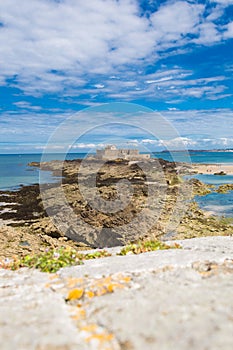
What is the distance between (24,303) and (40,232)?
55.2 feet

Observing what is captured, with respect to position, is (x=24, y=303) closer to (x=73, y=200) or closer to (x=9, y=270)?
(x=9, y=270)

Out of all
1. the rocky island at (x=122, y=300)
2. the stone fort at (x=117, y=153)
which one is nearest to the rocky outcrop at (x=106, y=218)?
the rocky island at (x=122, y=300)

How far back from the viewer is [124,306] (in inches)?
150

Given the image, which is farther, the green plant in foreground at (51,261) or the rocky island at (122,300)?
the green plant in foreground at (51,261)

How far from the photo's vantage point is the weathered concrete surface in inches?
120

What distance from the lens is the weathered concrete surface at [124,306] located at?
10.0 ft

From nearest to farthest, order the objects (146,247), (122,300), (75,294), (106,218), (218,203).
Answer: (122,300) → (75,294) → (146,247) → (106,218) → (218,203)

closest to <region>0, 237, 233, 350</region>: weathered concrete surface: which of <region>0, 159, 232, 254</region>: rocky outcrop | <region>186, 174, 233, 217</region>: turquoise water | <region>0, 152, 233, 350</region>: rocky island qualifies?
<region>0, 152, 233, 350</region>: rocky island

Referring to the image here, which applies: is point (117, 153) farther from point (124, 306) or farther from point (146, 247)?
point (124, 306)

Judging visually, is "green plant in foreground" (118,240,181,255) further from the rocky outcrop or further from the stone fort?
the stone fort

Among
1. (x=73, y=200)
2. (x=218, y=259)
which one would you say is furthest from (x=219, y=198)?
(x=218, y=259)

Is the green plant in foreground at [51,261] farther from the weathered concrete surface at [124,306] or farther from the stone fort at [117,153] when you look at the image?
the stone fort at [117,153]

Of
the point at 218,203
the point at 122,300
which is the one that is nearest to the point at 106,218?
the point at 218,203

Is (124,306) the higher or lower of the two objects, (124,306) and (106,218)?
Answer: the higher
